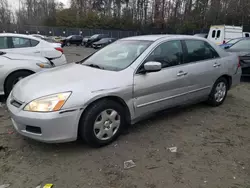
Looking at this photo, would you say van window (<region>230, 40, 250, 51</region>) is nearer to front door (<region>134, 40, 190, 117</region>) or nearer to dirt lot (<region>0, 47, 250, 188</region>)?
dirt lot (<region>0, 47, 250, 188</region>)

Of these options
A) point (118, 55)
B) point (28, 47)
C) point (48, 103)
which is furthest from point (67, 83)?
point (28, 47)

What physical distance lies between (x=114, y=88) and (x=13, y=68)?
287cm

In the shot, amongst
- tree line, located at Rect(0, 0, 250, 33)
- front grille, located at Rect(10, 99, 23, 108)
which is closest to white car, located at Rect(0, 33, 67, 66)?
front grille, located at Rect(10, 99, 23, 108)

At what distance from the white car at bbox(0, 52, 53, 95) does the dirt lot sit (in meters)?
1.12

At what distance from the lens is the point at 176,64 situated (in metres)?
3.82

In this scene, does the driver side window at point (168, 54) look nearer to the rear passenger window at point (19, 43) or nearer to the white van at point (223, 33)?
the rear passenger window at point (19, 43)

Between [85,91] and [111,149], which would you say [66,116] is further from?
[111,149]

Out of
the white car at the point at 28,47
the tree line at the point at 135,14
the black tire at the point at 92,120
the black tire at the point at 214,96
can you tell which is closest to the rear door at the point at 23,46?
the white car at the point at 28,47

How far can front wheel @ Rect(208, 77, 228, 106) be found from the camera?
4621 mm

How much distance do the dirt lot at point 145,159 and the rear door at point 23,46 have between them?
122 inches

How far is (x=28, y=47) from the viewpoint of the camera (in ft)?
21.6

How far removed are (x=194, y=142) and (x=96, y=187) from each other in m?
1.67

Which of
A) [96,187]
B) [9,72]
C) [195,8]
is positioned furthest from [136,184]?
[195,8]

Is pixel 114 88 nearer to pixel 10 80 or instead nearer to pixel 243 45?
pixel 10 80
